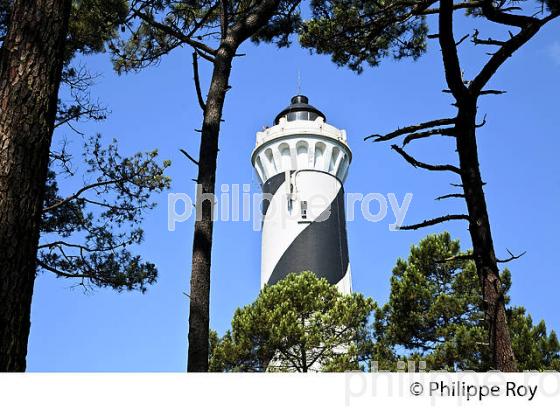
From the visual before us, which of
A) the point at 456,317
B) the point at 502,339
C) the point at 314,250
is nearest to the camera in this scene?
the point at 502,339

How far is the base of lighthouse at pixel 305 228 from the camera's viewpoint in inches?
762

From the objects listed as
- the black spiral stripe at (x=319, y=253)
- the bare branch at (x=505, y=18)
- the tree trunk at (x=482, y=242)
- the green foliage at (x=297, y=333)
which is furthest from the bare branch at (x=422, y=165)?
the black spiral stripe at (x=319, y=253)

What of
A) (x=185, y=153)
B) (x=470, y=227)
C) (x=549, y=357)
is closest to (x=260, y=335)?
(x=549, y=357)

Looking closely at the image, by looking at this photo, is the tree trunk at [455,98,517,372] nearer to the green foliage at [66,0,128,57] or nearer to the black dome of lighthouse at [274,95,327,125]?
the green foliage at [66,0,128,57]

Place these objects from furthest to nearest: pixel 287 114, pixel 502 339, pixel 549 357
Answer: pixel 287 114
pixel 549 357
pixel 502 339

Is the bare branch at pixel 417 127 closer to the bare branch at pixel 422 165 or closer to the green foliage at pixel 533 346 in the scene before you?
the bare branch at pixel 422 165

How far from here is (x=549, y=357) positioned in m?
12.7

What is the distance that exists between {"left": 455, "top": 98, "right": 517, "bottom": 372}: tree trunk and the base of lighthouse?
14.8 meters

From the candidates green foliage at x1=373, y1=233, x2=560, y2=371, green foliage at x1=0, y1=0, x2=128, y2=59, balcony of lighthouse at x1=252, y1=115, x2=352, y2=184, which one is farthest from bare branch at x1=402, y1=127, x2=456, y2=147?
balcony of lighthouse at x1=252, y1=115, x2=352, y2=184

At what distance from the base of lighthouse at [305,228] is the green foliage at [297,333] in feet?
11.5

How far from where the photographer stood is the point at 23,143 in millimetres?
3148

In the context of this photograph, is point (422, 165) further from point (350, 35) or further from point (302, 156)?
point (302, 156)
